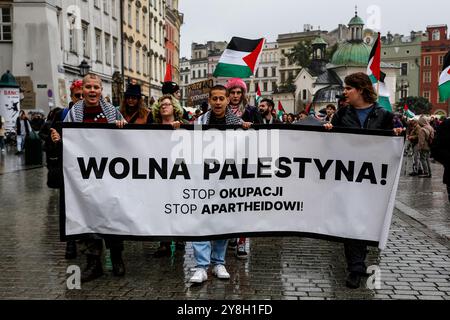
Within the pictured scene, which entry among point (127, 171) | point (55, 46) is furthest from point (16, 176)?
point (55, 46)

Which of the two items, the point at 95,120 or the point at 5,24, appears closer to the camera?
the point at 95,120

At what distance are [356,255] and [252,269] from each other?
3.75 feet

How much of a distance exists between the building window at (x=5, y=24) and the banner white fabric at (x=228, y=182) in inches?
1057

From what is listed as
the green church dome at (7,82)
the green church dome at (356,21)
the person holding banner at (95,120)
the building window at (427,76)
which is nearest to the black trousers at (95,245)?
the person holding banner at (95,120)

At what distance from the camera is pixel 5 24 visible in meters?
29.2

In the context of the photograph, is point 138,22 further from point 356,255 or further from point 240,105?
point 356,255

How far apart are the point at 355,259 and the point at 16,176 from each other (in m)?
12.0

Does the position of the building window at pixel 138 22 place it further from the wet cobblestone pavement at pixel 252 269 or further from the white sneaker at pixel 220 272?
the white sneaker at pixel 220 272

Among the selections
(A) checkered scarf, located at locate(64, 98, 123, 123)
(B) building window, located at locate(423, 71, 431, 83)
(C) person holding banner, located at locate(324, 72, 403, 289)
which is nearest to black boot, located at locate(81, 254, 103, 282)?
(A) checkered scarf, located at locate(64, 98, 123, 123)

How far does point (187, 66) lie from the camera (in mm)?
165750

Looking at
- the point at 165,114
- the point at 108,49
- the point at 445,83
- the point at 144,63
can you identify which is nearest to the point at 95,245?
the point at 165,114
